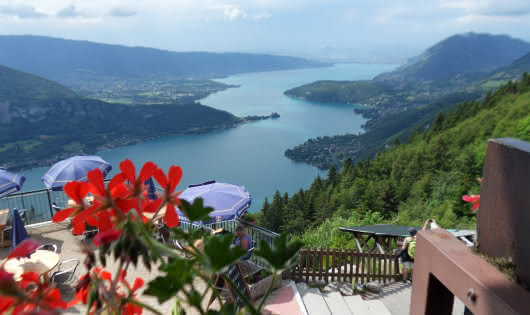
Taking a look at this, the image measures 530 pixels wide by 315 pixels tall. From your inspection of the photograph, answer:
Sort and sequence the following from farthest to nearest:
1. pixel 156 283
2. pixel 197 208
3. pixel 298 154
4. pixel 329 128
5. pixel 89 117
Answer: pixel 329 128, pixel 89 117, pixel 298 154, pixel 197 208, pixel 156 283

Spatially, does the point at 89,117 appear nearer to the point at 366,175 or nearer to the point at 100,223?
the point at 366,175

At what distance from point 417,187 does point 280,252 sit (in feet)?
61.8

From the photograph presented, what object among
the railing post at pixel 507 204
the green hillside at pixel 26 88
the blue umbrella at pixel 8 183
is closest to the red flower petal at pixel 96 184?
the railing post at pixel 507 204

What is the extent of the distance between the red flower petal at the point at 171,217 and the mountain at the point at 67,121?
8028cm

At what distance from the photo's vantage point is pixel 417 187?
1780 centimetres

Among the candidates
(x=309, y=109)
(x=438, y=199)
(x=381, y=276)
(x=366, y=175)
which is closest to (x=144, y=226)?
(x=381, y=276)

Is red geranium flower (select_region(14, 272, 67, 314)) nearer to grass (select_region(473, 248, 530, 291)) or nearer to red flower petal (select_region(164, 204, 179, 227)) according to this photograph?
red flower petal (select_region(164, 204, 179, 227))

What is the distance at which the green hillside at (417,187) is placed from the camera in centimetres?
1195

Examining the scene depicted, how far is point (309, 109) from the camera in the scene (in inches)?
5084

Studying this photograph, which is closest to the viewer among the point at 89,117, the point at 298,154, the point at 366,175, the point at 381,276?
the point at 381,276

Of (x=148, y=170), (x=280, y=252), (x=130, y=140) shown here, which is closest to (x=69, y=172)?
(x=148, y=170)

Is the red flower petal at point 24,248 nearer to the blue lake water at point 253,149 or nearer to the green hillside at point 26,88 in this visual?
the blue lake water at point 253,149

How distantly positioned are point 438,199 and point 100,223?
50.1 ft

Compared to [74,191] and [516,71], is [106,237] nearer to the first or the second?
[74,191]
